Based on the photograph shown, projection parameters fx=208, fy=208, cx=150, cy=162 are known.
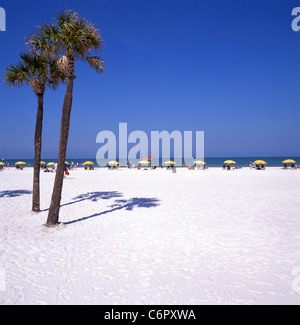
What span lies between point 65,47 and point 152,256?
772 centimetres

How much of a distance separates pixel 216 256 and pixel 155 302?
2413 mm

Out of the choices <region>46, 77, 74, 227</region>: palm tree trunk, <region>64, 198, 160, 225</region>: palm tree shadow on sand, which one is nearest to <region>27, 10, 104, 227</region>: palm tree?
<region>46, 77, 74, 227</region>: palm tree trunk

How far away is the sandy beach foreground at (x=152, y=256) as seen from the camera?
382 centimetres

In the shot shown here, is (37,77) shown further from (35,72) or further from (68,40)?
(68,40)

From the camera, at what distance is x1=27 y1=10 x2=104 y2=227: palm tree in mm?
7374

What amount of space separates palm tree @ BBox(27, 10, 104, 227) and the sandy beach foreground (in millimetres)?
1753

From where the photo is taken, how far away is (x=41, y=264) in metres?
4.95

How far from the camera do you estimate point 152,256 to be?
541 centimetres

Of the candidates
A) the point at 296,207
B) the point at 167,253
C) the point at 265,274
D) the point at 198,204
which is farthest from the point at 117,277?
the point at 296,207
